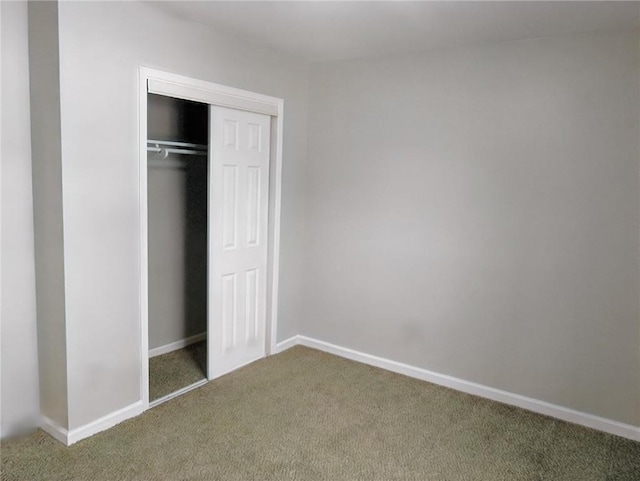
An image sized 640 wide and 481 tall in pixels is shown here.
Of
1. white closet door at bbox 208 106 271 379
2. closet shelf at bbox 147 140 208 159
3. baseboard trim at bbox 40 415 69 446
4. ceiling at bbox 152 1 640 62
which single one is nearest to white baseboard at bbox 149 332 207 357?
white closet door at bbox 208 106 271 379

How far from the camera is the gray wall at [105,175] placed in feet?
8.21

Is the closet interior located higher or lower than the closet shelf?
lower

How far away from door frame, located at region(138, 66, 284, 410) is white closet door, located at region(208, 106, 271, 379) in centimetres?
6

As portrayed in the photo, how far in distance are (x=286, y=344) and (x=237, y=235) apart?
1.13 m

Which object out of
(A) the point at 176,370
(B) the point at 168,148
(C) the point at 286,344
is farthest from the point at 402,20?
(A) the point at 176,370

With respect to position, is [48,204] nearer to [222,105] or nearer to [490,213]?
[222,105]

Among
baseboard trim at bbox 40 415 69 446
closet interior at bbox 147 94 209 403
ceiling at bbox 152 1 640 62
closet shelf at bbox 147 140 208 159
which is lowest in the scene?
baseboard trim at bbox 40 415 69 446

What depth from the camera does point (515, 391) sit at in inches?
130

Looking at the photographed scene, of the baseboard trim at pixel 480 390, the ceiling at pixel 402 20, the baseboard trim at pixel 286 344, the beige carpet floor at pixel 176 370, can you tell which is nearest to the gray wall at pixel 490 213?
the baseboard trim at pixel 480 390

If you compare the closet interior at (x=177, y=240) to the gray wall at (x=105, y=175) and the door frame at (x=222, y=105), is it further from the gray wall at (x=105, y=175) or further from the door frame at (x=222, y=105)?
the gray wall at (x=105, y=175)

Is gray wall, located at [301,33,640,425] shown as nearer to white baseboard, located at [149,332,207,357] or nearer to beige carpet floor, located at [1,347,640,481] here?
beige carpet floor, located at [1,347,640,481]

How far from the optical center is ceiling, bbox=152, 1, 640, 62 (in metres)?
2.60

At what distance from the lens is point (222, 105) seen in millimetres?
3305

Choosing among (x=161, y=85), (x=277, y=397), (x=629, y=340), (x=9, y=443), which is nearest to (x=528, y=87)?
(x=629, y=340)
